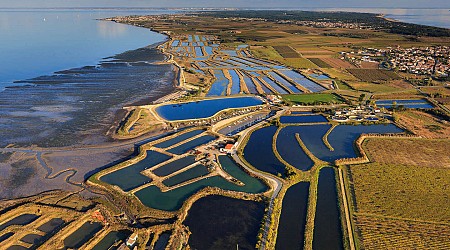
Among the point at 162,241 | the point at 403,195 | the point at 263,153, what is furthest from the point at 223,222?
the point at 403,195

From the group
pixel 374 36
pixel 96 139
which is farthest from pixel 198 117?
pixel 374 36

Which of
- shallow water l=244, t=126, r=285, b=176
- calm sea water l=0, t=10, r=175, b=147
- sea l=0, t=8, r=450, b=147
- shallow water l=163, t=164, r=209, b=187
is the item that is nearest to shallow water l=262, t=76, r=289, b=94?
shallow water l=244, t=126, r=285, b=176

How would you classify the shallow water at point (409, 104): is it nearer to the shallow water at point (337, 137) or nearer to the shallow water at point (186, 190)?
the shallow water at point (337, 137)

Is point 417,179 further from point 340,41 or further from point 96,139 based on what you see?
point 340,41

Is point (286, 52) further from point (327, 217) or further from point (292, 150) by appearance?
point (327, 217)

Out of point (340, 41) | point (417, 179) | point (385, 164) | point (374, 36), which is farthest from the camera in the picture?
point (374, 36)

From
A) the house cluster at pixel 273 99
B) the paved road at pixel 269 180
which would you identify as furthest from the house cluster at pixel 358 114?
the paved road at pixel 269 180

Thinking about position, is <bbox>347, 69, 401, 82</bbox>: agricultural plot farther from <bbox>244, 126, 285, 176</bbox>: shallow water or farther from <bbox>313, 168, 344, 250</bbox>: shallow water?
<bbox>313, 168, 344, 250</bbox>: shallow water
